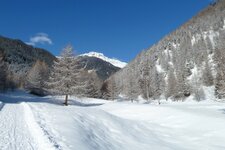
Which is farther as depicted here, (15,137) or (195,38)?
(195,38)

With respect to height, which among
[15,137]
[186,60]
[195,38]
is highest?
[195,38]

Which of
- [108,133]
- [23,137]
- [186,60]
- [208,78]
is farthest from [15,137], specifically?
[186,60]

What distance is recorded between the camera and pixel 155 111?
26094mm

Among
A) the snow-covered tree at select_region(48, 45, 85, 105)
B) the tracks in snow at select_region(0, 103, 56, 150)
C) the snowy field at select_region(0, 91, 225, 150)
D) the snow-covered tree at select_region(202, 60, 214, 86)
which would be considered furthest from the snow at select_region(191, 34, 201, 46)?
the tracks in snow at select_region(0, 103, 56, 150)

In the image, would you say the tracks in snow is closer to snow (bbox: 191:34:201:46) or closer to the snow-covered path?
the snow-covered path

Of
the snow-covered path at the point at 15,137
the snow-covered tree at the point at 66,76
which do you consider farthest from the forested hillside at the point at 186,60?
the snow-covered path at the point at 15,137

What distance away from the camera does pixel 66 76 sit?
128ft

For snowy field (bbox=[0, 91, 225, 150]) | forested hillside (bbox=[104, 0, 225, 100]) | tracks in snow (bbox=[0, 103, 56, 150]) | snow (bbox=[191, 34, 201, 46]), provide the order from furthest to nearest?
snow (bbox=[191, 34, 201, 46]), forested hillside (bbox=[104, 0, 225, 100]), snowy field (bbox=[0, 91, 225, 150]), tracks in snow (bbox=[0, 103, 56, 150])

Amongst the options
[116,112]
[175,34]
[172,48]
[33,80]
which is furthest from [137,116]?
[175,34]

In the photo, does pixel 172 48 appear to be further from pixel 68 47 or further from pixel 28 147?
pixel 28 147

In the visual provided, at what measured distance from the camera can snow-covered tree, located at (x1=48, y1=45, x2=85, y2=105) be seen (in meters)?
38.7

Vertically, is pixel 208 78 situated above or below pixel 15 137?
above

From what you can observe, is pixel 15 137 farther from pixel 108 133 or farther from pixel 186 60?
pixel 186 60

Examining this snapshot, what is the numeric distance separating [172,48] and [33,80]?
101 meters
